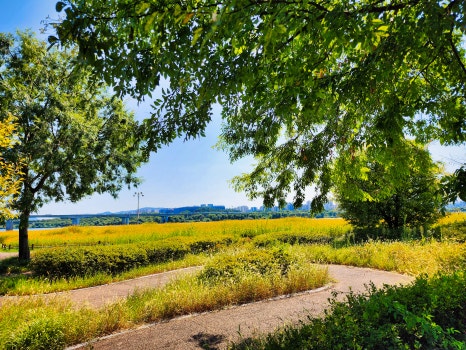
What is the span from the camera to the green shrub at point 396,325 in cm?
318

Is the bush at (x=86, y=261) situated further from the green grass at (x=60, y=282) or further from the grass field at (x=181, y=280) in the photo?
the green grass at (x=60, y=282)

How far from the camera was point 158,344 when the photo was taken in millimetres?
4789

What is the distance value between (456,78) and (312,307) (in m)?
5.17

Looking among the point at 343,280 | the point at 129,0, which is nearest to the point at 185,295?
the point at 343,280

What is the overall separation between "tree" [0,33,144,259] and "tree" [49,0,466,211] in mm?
9464

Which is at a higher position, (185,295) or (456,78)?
(456,78)

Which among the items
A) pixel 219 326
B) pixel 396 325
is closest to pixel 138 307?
pixel 219 326

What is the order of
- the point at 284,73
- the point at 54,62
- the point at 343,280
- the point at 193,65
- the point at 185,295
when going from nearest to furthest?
the point at 193,65
the point at 284,73
the point at 185,295
the point at 343,280
the point at 54,62

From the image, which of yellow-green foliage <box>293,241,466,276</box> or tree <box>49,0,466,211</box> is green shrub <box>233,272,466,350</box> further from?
yellow-green foliage <box>293,241,466,276</box>

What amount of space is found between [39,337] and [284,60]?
5808mm

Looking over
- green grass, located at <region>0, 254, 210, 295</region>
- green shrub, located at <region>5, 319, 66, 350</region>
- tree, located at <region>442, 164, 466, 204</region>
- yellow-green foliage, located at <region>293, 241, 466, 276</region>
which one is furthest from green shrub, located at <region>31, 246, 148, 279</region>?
tree, located at <region>442, 164, 466, 204</region>

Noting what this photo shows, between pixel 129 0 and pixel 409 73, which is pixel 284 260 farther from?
pixel 129 0

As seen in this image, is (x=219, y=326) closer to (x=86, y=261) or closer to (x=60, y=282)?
(x=60, y=282)

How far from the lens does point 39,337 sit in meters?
A: 4.68
